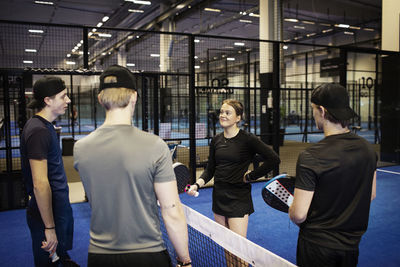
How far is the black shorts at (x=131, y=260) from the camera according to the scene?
1.43 metres

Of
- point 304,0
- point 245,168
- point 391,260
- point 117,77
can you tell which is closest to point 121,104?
point 117,77

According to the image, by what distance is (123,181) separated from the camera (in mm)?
1366

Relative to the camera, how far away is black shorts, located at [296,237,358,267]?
1.72 metres

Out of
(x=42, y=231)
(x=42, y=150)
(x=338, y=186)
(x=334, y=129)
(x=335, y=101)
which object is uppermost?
(x=335, y=101)

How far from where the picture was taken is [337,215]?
1.71 metres

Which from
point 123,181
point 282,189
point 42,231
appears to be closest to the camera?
point 123,181

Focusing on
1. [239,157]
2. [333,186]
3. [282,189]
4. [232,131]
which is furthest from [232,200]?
[333,186]

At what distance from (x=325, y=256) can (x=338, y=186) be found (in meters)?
0.39

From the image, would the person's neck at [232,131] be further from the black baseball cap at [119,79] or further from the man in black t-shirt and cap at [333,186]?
the black baseball cap at [119,79]

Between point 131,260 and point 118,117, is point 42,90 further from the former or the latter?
point 131,260

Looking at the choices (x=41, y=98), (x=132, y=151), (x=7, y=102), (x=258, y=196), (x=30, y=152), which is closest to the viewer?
(x=132, y=151)

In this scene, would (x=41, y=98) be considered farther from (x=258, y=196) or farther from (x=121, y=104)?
(x=258, y=196)

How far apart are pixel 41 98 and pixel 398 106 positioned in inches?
397

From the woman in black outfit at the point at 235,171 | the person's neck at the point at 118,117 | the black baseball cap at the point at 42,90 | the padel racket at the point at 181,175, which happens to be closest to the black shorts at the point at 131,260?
the person's neck at the point at 118,117
